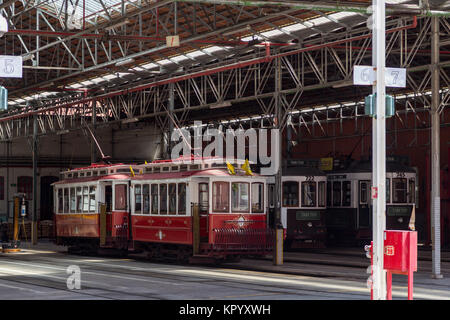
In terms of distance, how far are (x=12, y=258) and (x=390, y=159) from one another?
15776mm

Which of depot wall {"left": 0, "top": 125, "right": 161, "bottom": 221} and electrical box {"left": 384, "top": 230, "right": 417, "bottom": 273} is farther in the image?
depot wall {"left": 0, "top": 125, "right": 161, "bottom": 221}

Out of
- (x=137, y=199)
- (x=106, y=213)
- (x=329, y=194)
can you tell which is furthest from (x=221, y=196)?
(x=329, y=194)

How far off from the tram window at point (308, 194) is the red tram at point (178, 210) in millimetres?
6806

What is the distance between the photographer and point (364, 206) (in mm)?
33688

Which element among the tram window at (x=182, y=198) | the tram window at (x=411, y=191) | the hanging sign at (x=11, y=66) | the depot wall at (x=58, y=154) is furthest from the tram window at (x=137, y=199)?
the depot wall at (x=58, y=154)

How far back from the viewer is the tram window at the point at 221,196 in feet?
82.9

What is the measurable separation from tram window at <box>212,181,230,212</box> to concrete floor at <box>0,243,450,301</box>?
73.4 inches

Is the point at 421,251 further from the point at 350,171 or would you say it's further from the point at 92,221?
the point at 92,221

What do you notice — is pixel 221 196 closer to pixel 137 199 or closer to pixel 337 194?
pixel 137 199

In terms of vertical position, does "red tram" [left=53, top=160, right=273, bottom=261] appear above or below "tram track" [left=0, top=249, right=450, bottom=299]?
above

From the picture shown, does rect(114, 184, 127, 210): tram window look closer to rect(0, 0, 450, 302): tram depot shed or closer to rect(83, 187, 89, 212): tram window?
rect(83, 187, 89, 212): tram window

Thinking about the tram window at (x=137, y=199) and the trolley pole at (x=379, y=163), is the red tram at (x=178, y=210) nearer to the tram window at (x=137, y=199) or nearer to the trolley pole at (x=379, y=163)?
the tram window at (x=137, y=199)

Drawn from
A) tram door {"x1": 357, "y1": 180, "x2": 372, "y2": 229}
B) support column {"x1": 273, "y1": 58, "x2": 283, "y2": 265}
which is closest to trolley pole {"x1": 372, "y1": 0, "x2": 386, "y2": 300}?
support column {"x1": 273, "y1": 58, "x2": 283, "y2": 265}

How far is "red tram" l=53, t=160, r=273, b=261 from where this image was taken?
82.7 ft
